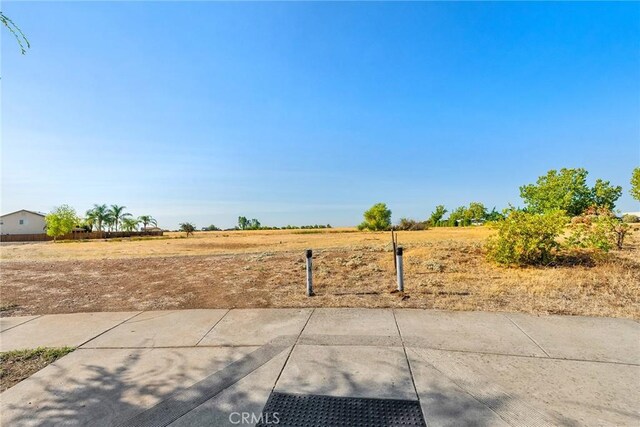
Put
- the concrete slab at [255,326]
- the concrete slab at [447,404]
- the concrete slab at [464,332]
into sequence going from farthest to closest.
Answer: the concrete slab at [255,326] → the concrete slab at [464,332] → the concrete slab at [447,404]

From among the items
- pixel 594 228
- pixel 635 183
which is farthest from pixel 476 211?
pixel 594 228

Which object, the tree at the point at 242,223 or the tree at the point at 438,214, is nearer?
the tree at the point at 438,214

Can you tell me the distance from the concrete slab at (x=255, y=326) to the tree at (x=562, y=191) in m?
54.2

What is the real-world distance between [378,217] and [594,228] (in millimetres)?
57320

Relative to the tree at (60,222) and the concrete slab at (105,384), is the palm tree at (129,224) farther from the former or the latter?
the concrete slab at (105,384)

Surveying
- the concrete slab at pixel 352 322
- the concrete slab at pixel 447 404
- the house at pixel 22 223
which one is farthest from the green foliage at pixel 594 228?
the house at pixel 22 223

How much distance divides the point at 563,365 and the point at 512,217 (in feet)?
23.0

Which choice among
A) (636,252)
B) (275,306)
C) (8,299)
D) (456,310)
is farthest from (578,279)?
(8,299)

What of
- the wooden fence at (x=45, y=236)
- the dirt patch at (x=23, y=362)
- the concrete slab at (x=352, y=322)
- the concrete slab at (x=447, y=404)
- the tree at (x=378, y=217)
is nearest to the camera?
the concrete slab at (x=447, y=404)

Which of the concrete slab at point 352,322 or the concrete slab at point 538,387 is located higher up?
the concrete slab at point 352,322

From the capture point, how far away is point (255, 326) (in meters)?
5.13

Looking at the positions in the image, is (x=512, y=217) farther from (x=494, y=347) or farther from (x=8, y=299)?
(x=8, y=299)

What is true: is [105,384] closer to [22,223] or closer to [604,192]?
[604,192]

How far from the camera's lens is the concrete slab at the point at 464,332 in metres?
4.14
